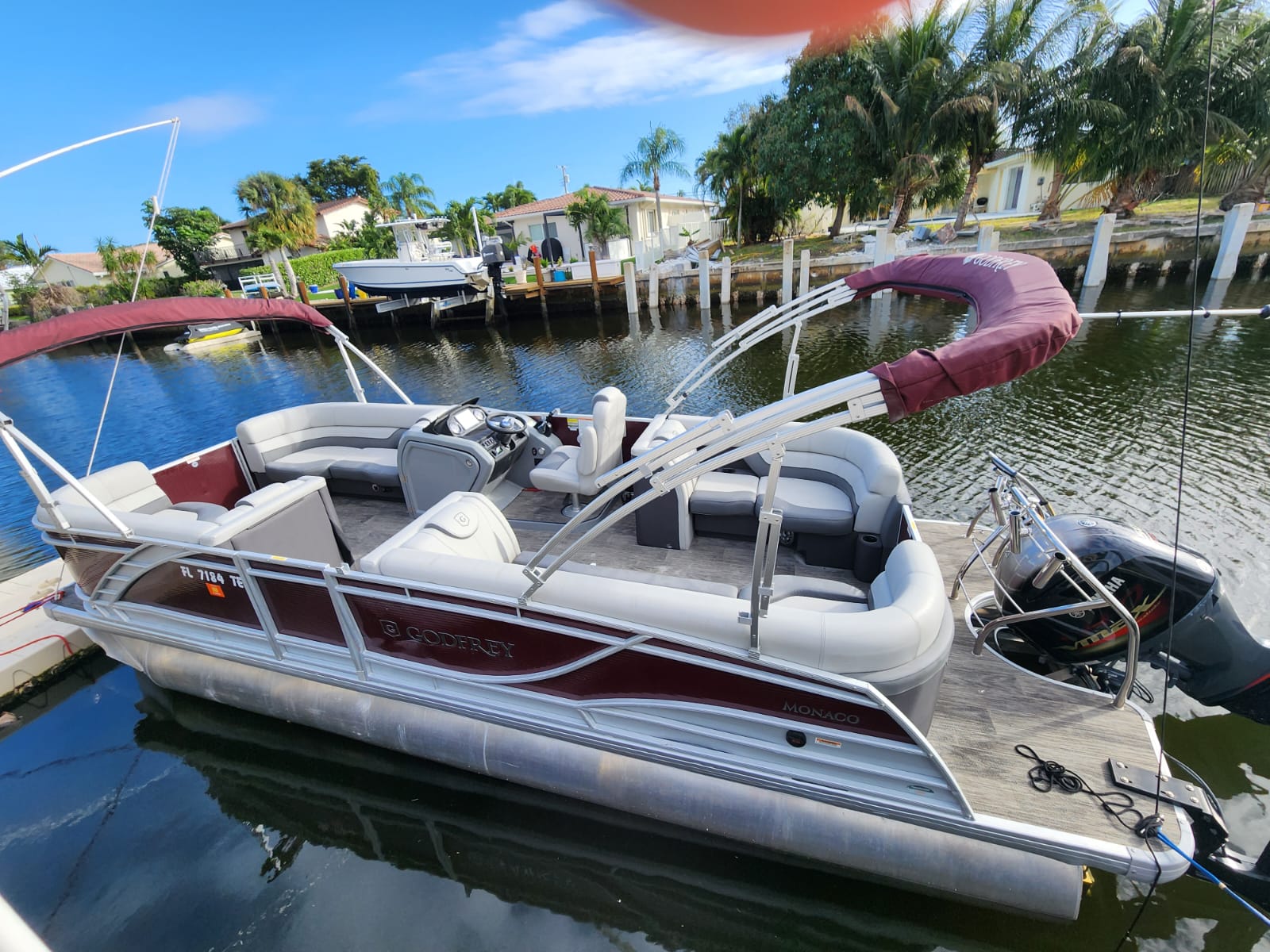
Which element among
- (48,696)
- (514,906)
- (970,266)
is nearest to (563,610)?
(514,906)

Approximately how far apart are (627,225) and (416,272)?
1403 cm

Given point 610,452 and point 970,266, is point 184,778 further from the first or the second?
point 970,266

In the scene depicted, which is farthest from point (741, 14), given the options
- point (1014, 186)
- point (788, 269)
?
point (1014, 186)

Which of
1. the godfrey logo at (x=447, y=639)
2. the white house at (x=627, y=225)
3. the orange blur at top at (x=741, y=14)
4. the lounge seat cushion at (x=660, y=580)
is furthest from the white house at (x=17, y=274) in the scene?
the orange blur at top at (x=741, y=14)

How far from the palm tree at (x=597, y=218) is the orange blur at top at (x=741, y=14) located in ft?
103

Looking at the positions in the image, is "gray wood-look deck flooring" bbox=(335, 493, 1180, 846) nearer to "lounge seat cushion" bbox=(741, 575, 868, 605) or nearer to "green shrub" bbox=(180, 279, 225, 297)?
"lounge seat cushion" bbox=(741, 575, 868, 605)

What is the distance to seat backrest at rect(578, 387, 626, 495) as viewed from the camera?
486 centimetres

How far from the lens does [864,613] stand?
2627 mm

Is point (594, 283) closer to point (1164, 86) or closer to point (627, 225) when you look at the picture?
point (627, 225)

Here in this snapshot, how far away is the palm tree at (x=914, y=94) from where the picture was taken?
67.5 ft

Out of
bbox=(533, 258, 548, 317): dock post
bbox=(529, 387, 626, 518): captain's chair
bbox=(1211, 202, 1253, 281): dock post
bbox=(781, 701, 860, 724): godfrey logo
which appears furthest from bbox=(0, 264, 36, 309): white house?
bbox=(1211, 202, 1253, 281): dock post

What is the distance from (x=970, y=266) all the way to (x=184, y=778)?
6.05 m

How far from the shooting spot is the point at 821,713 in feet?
8.70

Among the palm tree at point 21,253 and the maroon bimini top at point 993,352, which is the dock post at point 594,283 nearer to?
the maroon bimini top at point 993,352
